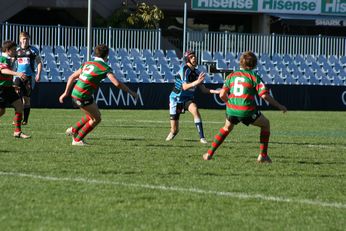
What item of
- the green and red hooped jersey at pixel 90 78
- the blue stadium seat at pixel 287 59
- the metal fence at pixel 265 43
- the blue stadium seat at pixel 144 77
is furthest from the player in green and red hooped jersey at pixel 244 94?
the blue stadium seat at pixel 287 59

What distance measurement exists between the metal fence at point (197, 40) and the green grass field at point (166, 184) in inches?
654

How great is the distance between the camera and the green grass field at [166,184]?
24.7 ft

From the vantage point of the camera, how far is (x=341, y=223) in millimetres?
7590

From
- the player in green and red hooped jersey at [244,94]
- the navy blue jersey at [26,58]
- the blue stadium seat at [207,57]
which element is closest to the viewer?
the player in green and red hooped jersey at [244,94]

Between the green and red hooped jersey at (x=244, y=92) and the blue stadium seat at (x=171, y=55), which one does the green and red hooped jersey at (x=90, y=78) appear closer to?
the green and red hooped jersey at (x=244, y=92)

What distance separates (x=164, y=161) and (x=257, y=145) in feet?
13.2

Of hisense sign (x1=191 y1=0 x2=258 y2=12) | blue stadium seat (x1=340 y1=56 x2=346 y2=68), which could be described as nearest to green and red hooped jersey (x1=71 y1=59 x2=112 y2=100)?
blue stadium seat (x1=340 y1=56 x2=346 y2=68)

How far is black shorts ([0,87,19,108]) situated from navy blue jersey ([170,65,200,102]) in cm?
304

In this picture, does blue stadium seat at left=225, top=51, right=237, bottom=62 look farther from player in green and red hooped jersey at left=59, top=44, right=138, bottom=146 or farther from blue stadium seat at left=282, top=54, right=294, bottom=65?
player in green and red hooped jersey at left=59, top=44, right=138, bottom=146

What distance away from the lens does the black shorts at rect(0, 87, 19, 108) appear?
15.7m

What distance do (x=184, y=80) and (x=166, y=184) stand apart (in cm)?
708

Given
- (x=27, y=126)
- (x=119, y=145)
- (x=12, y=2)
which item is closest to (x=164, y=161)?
(x=119, y=145)

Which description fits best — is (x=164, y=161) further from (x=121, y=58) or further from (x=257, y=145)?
(x=121, y=58)

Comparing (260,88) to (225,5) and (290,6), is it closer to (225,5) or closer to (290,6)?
(225,5)
